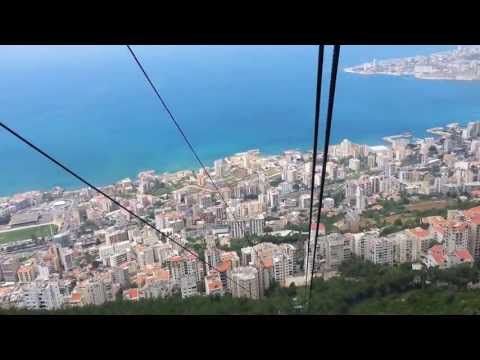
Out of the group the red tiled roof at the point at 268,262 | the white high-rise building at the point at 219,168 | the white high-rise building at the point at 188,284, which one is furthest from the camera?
the white high-rise building at the point at 219,168

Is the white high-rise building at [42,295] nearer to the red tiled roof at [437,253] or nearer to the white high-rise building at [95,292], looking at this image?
the white high-rise building at [95,292]

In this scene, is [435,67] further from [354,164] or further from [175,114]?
[175,114]

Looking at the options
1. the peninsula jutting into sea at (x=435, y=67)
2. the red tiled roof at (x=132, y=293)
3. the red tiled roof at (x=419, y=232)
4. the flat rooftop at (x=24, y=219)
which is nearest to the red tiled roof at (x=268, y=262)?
the red tiled roof at (x=132, y=293)

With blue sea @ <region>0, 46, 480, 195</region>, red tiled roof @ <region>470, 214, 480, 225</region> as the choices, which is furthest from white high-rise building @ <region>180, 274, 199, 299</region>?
red tiled roof @ <region>470, 214, 480, 225</region>

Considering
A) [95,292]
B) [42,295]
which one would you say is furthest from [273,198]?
[42,295]

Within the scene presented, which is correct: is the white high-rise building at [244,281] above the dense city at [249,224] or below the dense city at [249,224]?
below

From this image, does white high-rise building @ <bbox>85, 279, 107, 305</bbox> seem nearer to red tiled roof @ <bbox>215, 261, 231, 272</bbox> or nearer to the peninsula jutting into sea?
red tiled roof @ <bbox>215, 261, 231, 272</bbox>

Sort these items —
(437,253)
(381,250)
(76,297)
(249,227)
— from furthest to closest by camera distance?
1. (249,227)
2. (381,250)
3. (437,253)
4. (76,297)

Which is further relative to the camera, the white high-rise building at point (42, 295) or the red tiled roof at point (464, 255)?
the white high-rise building at point (42, 295)
